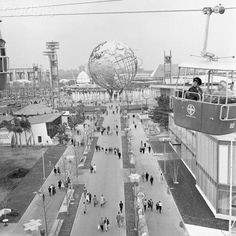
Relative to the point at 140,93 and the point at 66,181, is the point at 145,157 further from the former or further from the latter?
the point at 140,93

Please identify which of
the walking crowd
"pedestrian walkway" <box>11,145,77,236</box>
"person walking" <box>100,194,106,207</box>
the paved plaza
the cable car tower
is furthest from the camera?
the cable car tower

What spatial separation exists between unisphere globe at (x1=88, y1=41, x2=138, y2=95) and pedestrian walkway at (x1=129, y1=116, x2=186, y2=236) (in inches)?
336

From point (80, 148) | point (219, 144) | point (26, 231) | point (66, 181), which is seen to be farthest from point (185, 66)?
point (80, 148)

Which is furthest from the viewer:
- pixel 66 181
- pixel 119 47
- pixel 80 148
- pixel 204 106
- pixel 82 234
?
pixel 80 148

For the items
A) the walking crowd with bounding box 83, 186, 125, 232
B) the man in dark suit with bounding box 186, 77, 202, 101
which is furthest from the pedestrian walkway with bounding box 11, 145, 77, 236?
the man in dark suit with bounding box 186, 77, 202, 101

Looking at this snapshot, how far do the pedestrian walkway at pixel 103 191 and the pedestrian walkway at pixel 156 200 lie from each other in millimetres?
1878

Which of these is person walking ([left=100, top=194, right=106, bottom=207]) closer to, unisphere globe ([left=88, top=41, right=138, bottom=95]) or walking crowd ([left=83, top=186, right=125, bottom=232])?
walking crowd ([left=83, top=186, right=125, bottom=232])

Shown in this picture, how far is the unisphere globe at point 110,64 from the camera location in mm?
39875

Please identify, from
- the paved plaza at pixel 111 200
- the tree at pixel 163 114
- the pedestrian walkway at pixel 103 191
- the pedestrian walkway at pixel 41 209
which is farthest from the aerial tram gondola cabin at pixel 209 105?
the tree at pixel 163 114

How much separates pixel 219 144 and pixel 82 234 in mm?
10281

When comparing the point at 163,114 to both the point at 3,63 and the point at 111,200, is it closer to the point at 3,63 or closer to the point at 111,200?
the point at 3,63

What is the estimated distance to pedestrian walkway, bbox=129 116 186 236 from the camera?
23203mm

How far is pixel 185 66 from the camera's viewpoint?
13.2 meters

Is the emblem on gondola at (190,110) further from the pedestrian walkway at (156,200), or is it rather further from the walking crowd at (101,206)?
the walking crowd at (101,206)
